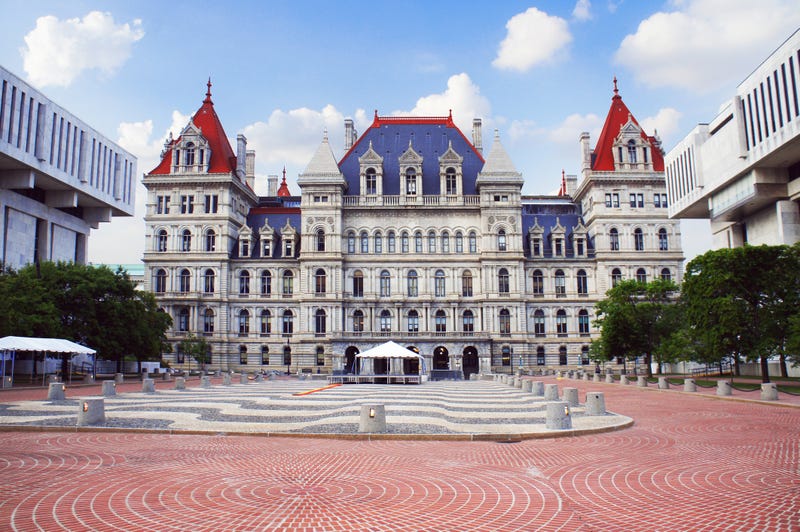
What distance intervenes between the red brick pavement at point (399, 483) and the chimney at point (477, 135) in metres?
71.5

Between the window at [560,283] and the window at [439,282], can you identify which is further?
the window at [560,283]

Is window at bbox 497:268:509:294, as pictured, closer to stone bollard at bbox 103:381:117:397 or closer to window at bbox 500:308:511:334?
Answer: window at bbox 500:308:511:334

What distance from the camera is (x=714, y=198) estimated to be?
213ft

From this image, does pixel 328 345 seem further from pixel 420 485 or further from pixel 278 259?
pixel 420 485

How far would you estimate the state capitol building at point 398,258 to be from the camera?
73.8 m

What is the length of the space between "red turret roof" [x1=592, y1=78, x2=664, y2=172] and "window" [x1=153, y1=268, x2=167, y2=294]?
5412 cm

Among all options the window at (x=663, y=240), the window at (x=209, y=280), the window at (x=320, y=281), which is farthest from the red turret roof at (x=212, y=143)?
the window at (x=663, y=240)

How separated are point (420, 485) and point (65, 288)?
48.2 m

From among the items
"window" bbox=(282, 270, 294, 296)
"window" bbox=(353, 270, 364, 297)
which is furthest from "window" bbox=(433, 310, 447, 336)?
"window" bbox=(282, 270, 294, 296)

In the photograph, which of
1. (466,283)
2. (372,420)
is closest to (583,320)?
(466,283)

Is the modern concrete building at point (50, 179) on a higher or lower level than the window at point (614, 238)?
higher

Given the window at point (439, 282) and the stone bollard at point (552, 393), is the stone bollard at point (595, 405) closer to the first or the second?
the stone bollard at point (552, 393)

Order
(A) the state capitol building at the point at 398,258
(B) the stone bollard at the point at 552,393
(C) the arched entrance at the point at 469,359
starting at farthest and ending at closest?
(A) the state capitol building at the point at 398,258
(C) the arched entrance at the point at 469,359
(B) the stone bollard at the point at 552,393

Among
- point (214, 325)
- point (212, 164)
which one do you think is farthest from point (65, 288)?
point (212, 164)
